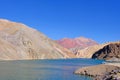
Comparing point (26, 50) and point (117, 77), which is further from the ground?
point (26, 50)

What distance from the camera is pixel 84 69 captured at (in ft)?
249

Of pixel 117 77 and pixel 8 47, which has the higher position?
pixel 8 47

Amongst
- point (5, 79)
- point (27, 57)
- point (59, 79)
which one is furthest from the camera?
point (27, 57)

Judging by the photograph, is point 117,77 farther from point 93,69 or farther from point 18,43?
point 18,43

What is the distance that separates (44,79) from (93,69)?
17679 millimetres

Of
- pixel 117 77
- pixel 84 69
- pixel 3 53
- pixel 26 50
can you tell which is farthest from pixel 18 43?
pixel 117 77

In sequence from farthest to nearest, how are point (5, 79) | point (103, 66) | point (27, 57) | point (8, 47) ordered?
point (27, 57), point (8, 47), point (103, 66), point (5, 79)

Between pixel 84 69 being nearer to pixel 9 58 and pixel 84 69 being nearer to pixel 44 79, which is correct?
pixel 44 79

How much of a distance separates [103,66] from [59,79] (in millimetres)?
16103

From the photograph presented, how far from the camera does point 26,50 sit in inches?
7790

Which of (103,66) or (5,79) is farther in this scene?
(103,66)

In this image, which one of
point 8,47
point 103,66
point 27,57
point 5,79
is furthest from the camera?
point 27,57

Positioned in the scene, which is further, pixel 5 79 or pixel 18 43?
pixel 18 43

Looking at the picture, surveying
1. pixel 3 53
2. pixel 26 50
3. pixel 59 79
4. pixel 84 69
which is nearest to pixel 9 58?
pixel 3 53
